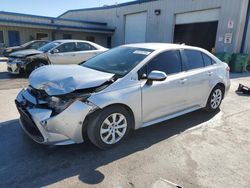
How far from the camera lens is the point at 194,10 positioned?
52.1 ft

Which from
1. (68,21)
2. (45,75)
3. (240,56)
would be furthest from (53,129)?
(68,21)

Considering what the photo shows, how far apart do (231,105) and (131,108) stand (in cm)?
372

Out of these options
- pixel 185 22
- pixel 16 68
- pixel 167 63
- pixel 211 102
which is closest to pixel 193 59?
pixel 167 63

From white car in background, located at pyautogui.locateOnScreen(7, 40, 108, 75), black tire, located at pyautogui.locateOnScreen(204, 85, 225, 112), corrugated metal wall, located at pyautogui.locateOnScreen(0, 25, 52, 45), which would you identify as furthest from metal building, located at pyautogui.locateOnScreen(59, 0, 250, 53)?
black tire, located at pyautogui.locateOnScreen(204, 85, 225, 112)

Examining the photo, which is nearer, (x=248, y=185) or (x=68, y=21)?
(x=248, y=185)

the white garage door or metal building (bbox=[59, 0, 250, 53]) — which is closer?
metal building (bbox=[59, 0, 250, 53])

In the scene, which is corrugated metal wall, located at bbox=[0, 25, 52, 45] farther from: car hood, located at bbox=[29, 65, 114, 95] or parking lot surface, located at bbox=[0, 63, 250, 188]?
car hood, located at bbox=[29, 65, 114, 95]

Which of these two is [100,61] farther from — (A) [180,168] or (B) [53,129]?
(A) [180,168]

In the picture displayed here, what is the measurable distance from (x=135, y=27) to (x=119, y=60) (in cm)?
1874

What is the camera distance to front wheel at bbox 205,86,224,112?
4.91 m

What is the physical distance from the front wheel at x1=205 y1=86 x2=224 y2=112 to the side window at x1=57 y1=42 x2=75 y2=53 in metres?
6.53

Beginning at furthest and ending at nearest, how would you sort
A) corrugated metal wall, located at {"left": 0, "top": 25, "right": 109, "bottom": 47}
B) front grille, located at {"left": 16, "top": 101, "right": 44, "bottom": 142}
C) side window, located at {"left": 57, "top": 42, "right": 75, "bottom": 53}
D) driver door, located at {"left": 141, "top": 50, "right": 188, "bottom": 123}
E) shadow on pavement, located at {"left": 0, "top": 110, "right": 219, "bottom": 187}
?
corrugated metal wall, located at {"left": 0, "top": 25, "right": 109, "bottom": 47}
side window, located at {"left": 57, "top": 42, "right": 75, "bottom": 53}
driver door, located at {"left": 141, "top": 50, "right": 188, "bottom": 123}
front grille, located at {"left": 16, "top": 101, "right": 44, "bottom": 142}
shadow on pavement, located at {"left": 0, "top": 110, "right": 219, "bottom": 187}

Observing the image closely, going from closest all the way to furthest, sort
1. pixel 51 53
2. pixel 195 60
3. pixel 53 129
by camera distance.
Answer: pixel 53 129 → pixel 195 60 → pixel 51 53

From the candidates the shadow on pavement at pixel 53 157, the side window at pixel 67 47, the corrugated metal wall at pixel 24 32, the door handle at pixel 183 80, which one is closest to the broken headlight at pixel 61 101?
the shadow on pavement at pixel 53 157
